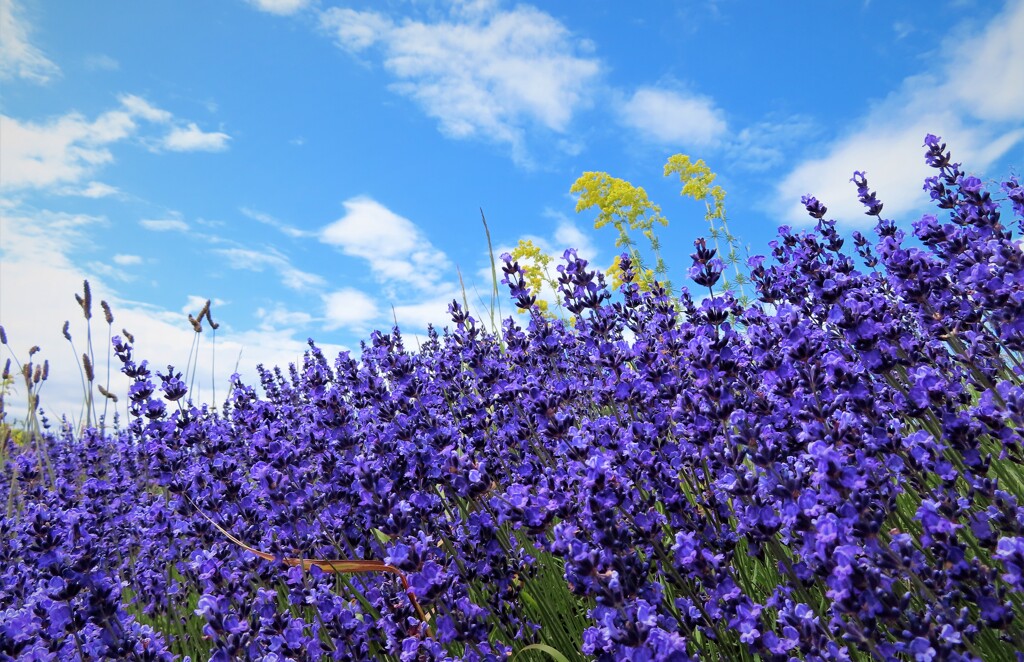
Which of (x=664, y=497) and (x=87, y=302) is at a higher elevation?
(x=87, y=302)

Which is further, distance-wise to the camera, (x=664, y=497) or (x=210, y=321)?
(x=210, y=321)

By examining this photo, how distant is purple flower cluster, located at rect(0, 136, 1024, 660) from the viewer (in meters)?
1.95

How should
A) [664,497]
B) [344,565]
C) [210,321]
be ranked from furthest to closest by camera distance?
1. [210,321]
2. [344,565]
3. [664,497]

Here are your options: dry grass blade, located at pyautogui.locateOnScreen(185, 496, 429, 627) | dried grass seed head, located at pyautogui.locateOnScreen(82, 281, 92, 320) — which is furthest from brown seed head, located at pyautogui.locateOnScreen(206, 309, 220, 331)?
dry grass blade, located at pyautogui.locateOnScreen(185, 496, 429, 627)

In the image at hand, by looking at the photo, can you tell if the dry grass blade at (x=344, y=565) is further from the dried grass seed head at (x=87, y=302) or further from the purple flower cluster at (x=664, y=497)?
the dried grass seed head at (x=87, y=302)

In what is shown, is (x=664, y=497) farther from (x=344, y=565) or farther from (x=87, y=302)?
(x=87, y=302)

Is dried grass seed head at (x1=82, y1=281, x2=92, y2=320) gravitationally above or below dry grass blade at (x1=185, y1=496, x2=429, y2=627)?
above

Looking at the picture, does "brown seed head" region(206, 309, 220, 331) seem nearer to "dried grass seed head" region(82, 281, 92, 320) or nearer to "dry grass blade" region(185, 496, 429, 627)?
"dried grass seed head" region(82, 281, 92, 320)

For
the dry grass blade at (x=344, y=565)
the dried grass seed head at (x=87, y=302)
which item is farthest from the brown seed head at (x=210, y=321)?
the dry grass blade at (x=344, y=565)

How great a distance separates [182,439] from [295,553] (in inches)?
45.5

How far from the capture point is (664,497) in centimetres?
264

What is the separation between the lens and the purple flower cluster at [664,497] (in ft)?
6.40

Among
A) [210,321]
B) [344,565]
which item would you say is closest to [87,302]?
[210,321]

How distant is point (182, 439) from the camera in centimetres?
403
